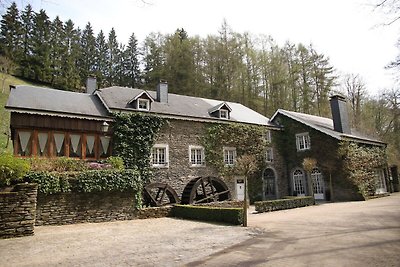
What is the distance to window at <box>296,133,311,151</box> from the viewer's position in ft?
71.0

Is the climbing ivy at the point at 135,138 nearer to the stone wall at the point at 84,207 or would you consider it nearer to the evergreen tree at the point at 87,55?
the stone wall at the point at 84,207

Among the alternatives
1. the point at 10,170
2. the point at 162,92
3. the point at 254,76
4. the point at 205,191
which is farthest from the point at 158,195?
the point at 254,76

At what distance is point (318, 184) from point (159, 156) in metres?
11.9

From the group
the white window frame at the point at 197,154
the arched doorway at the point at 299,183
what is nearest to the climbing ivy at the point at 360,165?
the arched doorway at the point at 299,183

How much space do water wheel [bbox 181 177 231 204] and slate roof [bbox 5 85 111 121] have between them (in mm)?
5764

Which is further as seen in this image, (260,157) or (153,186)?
(260,157)

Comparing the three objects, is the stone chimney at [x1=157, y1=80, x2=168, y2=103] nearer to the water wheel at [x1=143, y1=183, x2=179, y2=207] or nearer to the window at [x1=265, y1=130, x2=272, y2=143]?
the water wheel at [x1=143, y1=183, x2=179, y2=207]

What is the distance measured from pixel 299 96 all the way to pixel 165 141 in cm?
1970

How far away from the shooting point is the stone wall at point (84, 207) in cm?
1043

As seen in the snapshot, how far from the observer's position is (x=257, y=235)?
845 centimetres

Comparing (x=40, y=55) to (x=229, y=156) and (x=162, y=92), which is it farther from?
(x=229, y=156)

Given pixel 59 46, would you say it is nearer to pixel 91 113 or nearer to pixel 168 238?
pixel 91 113

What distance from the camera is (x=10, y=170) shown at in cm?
916

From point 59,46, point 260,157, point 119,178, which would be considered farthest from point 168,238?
point 59,46
